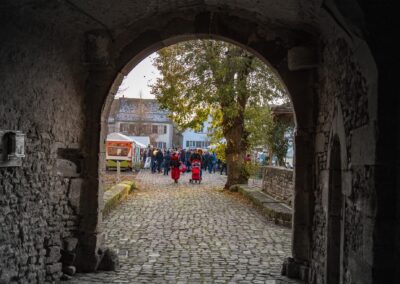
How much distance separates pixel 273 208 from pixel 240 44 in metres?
4.98

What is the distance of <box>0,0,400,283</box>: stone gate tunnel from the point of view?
341 centimetres

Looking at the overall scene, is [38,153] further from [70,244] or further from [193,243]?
[193,243]

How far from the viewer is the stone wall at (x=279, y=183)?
11.5 m

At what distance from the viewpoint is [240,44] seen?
6742 mm

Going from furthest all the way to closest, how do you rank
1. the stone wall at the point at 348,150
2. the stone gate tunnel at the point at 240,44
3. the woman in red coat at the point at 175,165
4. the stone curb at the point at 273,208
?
1. the woman in red coat at the point at 175,165
2. the stone curb at the point at 273,208
3. the stone wall at the point at 348,150
4. the stone gate tunnel at the point at 240,44

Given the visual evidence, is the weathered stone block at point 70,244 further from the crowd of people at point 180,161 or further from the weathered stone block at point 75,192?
the crowd of people at point 180,161

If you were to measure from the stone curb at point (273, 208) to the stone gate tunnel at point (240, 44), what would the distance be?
12.0 feet

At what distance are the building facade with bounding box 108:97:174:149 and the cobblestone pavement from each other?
52235 mm

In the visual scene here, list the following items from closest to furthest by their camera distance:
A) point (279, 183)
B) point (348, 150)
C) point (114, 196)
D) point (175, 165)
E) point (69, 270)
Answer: point (348, 150)
point (69, 270)
point (114, 196)
point (279, 183)
point (175, 165)

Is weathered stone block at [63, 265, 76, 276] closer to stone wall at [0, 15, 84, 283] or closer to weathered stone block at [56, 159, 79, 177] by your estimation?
stone wall at [0, 15, 84, 283]

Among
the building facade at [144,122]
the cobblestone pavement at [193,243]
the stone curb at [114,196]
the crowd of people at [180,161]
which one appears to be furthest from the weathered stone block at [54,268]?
the building facade at [144,122]

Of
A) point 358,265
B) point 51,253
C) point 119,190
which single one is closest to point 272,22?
point 358,265

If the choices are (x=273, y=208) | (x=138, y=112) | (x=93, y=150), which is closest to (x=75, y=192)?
(x=93, y=150)

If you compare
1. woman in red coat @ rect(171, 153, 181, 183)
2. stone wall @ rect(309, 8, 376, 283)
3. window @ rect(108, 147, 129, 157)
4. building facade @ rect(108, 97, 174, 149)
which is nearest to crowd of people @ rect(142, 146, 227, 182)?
window @ rect(108, 147, 129, 157)
